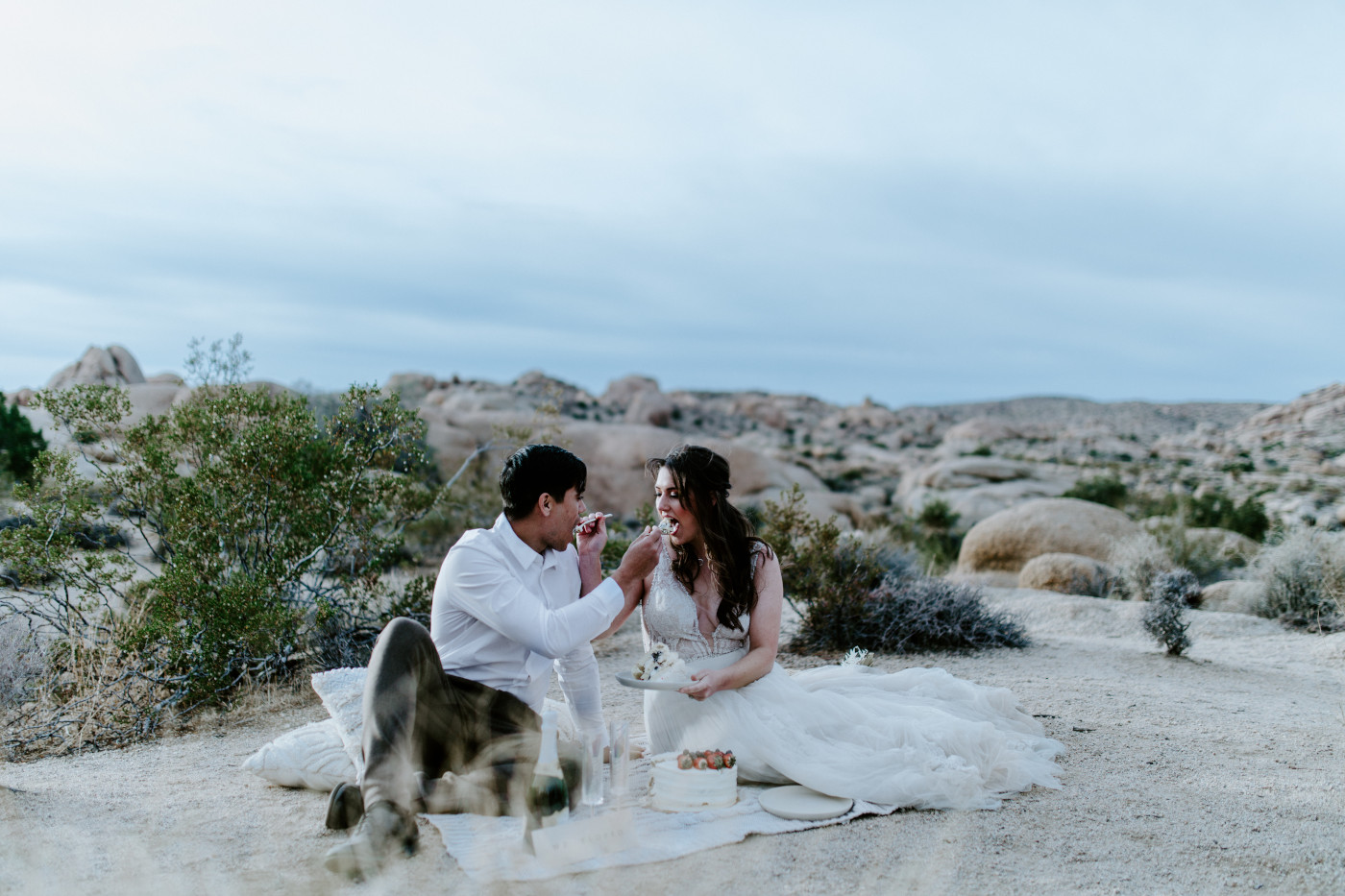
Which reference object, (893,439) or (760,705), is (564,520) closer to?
(760,705)

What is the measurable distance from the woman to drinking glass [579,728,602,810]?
1.53ft

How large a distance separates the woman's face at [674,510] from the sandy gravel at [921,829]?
4.76 ft

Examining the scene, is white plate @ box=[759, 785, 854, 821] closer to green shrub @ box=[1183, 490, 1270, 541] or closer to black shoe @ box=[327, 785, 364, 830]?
Result: black shoe @ box=[327, 785, 364, 830]

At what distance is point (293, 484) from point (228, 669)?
1400 mm

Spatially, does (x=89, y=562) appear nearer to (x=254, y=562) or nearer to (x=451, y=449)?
(x=254, y=562)

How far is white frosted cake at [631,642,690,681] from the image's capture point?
4324mm

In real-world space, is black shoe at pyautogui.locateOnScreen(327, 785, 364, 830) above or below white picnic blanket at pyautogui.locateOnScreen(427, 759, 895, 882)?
above

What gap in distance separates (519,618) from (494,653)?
38 cm

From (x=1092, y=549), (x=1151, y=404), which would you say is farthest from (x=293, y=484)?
(x=1151, y=404)

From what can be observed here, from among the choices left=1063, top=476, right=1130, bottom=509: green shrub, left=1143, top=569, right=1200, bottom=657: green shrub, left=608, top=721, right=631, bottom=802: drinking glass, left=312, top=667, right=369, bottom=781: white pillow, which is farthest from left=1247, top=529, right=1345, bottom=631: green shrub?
left=1063, top=476, right=1130, bottom=509: green shrub

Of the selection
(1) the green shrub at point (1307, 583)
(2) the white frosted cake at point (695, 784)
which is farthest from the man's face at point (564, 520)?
(1) the green shrub at point (1307, 583)

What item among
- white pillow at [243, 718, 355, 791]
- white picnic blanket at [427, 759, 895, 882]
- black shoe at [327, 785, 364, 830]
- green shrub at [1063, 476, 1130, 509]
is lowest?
white pillow at [243, 718, 355, 791]

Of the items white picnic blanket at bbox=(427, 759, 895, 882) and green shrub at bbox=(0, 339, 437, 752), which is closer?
white picnic blanket at bbox=(427, 759, 895, 882)

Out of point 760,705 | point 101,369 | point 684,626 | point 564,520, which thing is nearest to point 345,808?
point 564,520
